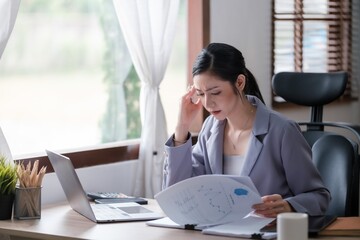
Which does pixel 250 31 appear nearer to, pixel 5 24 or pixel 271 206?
pixel 5 24

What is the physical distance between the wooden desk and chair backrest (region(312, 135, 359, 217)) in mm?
653

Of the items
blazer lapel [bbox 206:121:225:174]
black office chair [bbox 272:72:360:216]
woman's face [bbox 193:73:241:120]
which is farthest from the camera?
black office chair [bbox 272:72:360:216]

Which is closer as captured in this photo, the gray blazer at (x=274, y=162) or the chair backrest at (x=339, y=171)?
the gray blazer at (x=274, y=162)

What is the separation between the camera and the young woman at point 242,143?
2.93 meters

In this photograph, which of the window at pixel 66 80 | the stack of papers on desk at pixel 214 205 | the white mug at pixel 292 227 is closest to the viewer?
the white mug at pixel 292 227

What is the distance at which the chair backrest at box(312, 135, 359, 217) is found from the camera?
3.24 meters

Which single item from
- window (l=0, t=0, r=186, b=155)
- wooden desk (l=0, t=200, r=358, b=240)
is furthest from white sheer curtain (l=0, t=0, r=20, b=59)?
wooden desk (l=0, t=200, r=358, b=240)

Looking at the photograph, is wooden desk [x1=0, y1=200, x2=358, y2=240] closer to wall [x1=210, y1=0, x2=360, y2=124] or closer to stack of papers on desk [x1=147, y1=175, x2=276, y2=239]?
stack of papers on desk [x1=147, y1=175, x2=276, y2=239]

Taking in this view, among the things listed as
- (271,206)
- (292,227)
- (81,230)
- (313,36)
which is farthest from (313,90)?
(313,36)

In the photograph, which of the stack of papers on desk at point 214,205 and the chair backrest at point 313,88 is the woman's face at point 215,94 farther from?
the chair backrest at point 313,88

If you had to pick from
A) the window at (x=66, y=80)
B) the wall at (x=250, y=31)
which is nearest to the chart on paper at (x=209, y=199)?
the window at (x=66, y=80)

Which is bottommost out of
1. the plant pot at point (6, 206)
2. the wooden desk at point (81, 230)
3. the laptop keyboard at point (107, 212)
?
the wooden desk at point (81, 230)

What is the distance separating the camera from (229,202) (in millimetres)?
2701

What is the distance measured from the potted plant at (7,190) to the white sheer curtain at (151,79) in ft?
3.87
